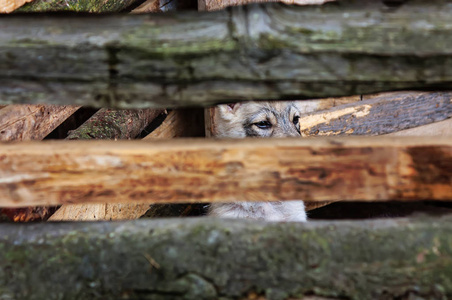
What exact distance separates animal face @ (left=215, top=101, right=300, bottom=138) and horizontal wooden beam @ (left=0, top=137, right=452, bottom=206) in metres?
2.65

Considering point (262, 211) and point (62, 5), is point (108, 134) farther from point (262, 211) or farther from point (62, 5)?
Answer: point (262, 211)

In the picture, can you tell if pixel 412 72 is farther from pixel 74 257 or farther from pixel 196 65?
pixel 74 257

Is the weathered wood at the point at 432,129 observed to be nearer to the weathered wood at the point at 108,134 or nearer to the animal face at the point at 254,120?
the animal face at the point at 254,120

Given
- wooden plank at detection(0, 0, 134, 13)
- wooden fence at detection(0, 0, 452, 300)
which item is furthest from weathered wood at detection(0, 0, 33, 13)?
wooden fence at detection(0, 0, 452, 300)

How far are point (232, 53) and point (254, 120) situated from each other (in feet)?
9.43

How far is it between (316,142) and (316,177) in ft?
0.42

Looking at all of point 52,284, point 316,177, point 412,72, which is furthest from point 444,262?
point 52,284

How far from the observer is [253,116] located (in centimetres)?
461

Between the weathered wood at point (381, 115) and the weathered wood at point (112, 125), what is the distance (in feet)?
4.87

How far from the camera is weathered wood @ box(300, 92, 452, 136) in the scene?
444 cm

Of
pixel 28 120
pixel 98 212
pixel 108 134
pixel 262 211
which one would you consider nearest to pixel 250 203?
pixel 262 211

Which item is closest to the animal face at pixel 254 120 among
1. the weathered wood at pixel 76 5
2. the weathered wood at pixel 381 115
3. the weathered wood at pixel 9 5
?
the weathered wood at pixel 381 115

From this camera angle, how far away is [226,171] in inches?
72.2

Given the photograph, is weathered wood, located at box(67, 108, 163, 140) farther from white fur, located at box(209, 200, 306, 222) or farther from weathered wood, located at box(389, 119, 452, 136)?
weathered wood, located at box(389, 119, 452, 136)
